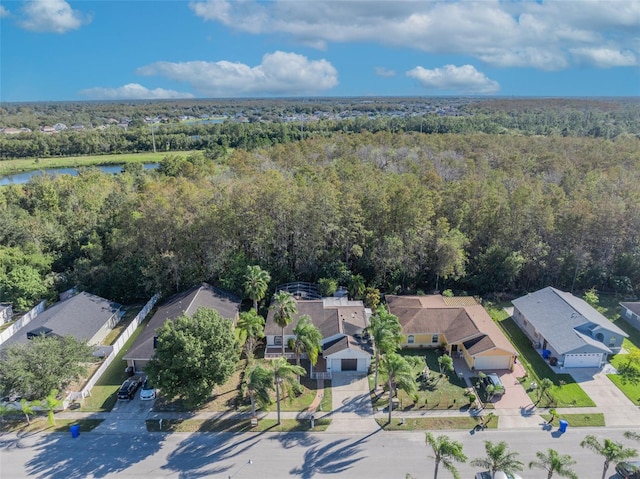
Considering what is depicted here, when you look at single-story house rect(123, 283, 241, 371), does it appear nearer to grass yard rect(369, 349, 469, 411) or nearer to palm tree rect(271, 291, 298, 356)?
palm tree rect(271, 291, 298, 356)

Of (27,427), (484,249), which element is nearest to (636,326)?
(484,249)

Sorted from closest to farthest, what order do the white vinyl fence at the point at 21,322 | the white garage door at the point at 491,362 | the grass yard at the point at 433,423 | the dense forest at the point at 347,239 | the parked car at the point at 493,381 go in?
the grass yard at the point at 433,423, the parked car at the point at 493,381, the white garage door at the point at 491,362, the white vinyl fence at the point at 21,322, the dense forest at the point at 347,239

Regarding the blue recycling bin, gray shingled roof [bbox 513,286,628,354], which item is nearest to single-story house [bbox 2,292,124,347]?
the blue recycling bin

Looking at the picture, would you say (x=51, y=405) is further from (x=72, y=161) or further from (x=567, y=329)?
(x=72, y=161)

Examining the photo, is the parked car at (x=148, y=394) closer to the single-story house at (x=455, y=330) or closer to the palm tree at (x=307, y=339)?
the palm tree at (x=307, y=339)

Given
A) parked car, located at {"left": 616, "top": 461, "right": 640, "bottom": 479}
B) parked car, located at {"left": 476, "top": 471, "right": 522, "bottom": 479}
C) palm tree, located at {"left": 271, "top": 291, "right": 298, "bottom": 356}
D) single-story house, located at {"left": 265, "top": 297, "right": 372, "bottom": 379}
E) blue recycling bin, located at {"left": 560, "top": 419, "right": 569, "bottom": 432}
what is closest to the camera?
parked car, located at {"left": 476, "top": 471, "right": 522, "bottom": 479}

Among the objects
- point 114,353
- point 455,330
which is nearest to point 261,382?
point 114,353

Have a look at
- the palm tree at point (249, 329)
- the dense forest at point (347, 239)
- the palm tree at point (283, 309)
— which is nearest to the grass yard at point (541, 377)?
the dense forest at point (347, 239)
